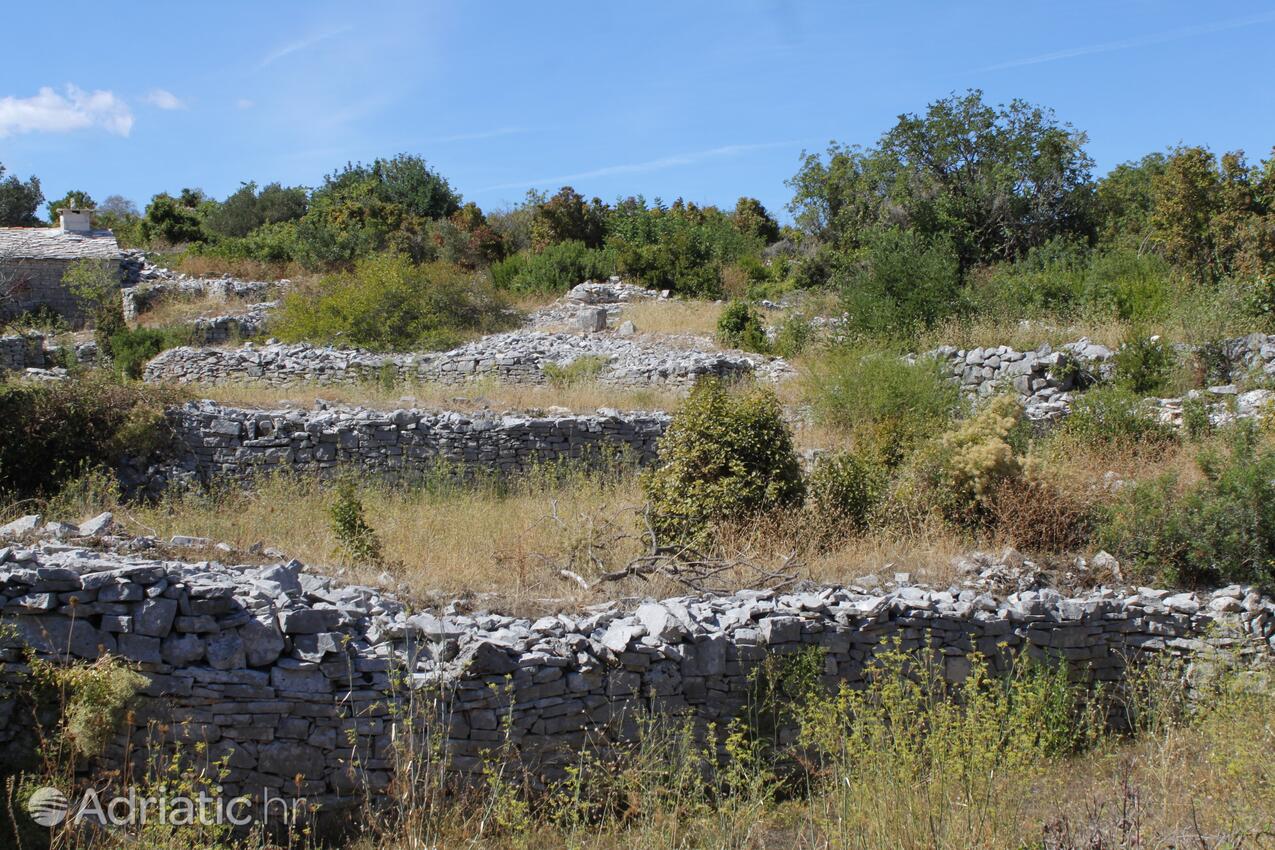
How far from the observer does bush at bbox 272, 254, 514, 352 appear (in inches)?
819

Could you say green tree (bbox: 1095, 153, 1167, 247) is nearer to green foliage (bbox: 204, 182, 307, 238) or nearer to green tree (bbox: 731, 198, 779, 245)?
green tree (bbox: 731, 198, 779, 245)

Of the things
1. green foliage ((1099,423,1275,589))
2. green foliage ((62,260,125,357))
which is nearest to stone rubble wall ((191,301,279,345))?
green foliage ((62,260,125,357))

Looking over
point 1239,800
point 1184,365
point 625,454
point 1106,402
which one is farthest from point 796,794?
point 1184,365

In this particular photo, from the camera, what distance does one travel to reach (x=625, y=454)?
12.8 meters

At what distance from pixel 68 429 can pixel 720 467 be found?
7.57 meters

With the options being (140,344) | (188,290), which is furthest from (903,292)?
(188,290)

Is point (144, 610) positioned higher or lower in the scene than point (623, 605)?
higher

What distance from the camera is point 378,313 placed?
21.2 meters

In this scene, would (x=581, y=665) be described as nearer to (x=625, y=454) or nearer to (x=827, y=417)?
(x=625, y=454)

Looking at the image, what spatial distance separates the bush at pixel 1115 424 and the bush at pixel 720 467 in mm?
4617

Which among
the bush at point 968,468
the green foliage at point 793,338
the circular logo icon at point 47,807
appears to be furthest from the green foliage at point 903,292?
the circular logo icon at point 47,807

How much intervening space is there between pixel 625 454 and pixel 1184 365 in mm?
8849

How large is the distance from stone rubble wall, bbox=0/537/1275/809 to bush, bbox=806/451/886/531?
103 inches

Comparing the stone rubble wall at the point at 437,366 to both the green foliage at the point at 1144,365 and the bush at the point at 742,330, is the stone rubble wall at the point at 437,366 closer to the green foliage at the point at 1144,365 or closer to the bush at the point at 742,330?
the bush at the point at 742,330
